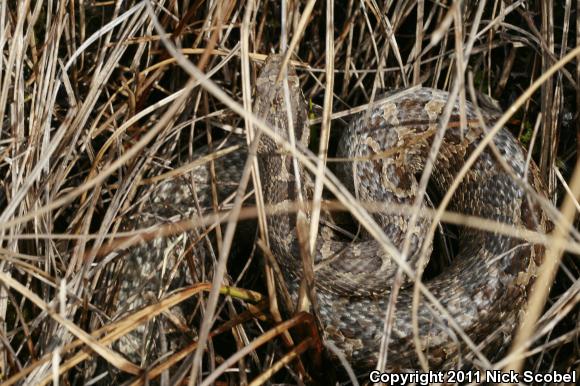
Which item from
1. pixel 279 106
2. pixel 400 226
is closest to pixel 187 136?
pixel 279 106

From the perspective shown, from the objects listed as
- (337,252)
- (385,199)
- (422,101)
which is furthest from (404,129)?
(337,252)

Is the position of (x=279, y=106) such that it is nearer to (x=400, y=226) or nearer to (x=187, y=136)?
(x=187, y=136)

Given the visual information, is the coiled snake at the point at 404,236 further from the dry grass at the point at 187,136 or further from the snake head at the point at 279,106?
the dry grass at the point at 187,136

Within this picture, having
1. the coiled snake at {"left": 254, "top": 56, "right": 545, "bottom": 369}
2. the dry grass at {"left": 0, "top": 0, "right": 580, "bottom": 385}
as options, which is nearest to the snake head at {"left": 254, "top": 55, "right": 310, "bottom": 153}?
the coiled snake at {"left": 254, "top": 56, "right": 545, "bottom": 369}

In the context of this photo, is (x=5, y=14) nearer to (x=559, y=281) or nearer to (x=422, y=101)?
(x=422, y=101)

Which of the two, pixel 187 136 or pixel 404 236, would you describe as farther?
pixel 187 136

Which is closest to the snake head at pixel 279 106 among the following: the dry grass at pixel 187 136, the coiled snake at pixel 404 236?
the coiled snake at pixel 404 236
